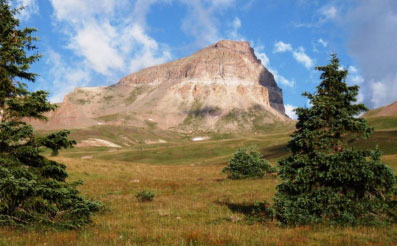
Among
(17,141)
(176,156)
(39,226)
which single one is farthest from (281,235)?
(176,156)

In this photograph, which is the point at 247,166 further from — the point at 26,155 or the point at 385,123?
the point at 385,123

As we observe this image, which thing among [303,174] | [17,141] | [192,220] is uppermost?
[17,141]

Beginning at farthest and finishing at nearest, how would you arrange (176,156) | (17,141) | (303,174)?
1. (176,156)
2. (303,174)
3. (17,141)

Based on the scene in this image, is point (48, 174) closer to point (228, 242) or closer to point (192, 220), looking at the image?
point (192, 220)

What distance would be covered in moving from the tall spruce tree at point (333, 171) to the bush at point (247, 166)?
22.8m

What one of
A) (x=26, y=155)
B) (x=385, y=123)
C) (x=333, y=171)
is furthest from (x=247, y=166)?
(x=385, y=123)

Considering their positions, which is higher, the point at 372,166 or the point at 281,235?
the point at 372,166

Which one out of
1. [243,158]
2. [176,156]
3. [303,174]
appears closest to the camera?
[303,174]

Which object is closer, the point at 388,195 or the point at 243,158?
the point at 388,195

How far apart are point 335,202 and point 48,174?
453 inches

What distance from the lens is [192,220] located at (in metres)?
14.4

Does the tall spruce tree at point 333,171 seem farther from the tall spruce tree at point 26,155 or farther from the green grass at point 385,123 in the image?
the green grass at point 385,123

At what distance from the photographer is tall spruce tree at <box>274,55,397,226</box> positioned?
41.2ft

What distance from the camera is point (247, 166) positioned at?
37.4 m
